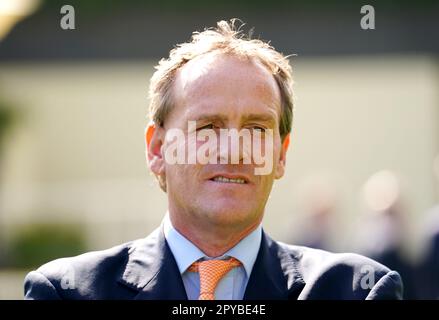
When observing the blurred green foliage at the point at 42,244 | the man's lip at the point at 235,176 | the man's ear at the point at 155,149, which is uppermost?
the man's ear at the point at 155,149

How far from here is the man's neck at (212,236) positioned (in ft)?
10.1

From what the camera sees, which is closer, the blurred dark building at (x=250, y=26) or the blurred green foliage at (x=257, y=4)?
the blurred dark building at (x=250, y=26)

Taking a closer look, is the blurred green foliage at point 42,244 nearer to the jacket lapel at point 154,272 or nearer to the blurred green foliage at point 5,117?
the blurred green foliage at point 5,117

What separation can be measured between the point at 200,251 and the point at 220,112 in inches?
18.3

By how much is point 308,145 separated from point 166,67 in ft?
44.6

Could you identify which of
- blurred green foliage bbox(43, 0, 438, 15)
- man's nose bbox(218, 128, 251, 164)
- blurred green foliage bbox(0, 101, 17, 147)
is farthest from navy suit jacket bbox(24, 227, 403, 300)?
A: blurred green foliage bbox(0, 101, 17, 147)

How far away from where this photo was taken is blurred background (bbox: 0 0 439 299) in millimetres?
9734

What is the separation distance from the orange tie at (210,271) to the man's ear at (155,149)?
1.22 feet

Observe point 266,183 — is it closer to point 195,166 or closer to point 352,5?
point 195,166

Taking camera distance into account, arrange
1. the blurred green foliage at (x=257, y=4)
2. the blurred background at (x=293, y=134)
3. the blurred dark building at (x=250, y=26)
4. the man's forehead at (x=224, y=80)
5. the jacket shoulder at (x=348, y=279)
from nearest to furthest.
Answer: the jacket shoulder at (x=348, y=279) < the man's forehead at (x=224, y=80) < the blurred background at (x=293, y=134) < the blurred dark building at (x=250, y=26) < the blurred green foliage at (x=257, y=4)

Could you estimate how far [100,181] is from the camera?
58.6ft

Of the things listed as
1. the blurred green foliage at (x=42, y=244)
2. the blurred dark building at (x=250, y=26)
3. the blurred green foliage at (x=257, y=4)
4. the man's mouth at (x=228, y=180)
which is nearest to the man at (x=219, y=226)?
the man's mouth at (x=228, y=180)

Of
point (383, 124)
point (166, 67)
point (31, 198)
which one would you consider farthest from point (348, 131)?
point (166, 67)

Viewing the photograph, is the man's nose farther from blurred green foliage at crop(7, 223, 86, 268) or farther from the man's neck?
blurred green foliage at crop(7, 223, 86, 268)
